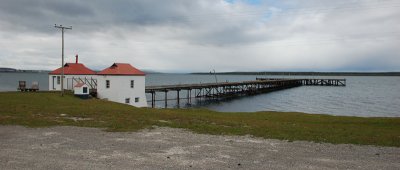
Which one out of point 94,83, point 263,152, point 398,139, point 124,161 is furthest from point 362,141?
point 94,83

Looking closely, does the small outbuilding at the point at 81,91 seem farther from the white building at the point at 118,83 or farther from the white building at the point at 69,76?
the white building at the point at 69,76

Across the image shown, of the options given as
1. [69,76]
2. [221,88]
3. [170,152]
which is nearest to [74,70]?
[69,76]

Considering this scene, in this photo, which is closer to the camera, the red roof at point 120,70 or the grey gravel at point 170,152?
the grey gravel at point 170,152

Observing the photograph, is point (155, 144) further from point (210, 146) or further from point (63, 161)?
point (63, 161)

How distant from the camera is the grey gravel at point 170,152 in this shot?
1014 centimetres

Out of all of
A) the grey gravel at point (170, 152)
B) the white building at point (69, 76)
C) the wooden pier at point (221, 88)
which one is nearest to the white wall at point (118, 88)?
the white building at point (69, 76)

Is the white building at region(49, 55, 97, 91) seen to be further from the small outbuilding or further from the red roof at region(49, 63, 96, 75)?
the small outbuilding

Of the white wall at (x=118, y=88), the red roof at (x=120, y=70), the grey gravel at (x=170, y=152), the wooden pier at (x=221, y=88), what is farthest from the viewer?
the wooden pier at (x=221, y=88)

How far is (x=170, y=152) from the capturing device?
39.0 ft

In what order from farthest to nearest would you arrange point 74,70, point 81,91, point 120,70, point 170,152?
point 74,70 < point 120,70 < point 81,91 < point 170,152

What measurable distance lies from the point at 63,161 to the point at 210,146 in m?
5.38

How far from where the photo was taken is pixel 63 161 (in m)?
10.2

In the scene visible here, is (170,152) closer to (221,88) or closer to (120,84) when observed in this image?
(120,84)

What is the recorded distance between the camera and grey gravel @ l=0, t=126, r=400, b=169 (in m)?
10.1
